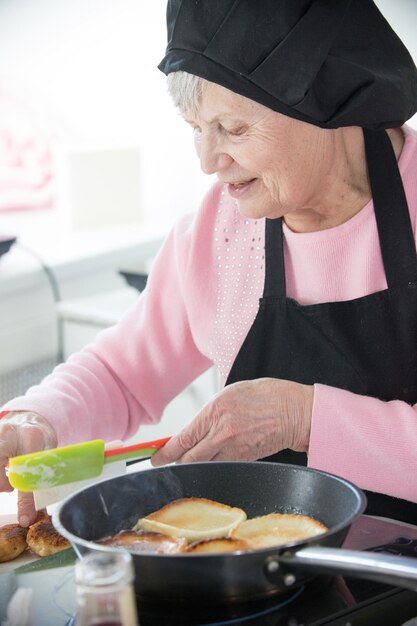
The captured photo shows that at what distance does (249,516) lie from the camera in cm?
115

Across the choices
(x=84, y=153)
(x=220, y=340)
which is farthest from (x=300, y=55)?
(x=84, y=153)

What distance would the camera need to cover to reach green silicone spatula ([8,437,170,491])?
1.15 m

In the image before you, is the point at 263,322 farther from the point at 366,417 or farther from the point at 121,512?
the point at 121,512

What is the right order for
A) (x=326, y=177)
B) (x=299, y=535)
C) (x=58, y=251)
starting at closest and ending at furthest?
(x=299, y=535) → (x=326, y=177) → (x=58, y=251)

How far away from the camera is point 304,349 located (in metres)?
1.56

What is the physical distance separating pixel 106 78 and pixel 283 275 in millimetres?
2159

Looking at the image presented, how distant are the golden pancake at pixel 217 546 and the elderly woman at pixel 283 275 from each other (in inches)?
12.2

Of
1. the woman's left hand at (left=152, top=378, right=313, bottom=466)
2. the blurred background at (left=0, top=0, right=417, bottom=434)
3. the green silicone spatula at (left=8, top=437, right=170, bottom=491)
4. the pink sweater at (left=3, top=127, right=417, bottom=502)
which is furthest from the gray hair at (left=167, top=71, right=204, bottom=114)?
the blurred background at (left=0, top=0, right=417, bottom=434)

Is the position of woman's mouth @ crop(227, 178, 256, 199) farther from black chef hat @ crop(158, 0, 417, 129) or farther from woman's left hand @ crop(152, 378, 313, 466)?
woman's left hand @ crop(152, 378, 313, 466)

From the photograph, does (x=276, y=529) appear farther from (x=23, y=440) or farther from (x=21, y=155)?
(x=21, y=155)

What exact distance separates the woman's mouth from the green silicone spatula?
0.50 metres

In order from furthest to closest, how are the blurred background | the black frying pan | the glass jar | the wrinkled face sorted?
the blurred background
the wrinkled face
the black frying pan
the glass jar

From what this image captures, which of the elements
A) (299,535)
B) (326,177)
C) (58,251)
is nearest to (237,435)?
(299,535)

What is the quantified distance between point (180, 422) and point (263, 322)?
1282 millimetres
